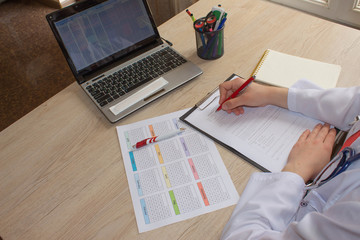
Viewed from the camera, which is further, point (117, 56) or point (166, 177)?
point (117, 56)

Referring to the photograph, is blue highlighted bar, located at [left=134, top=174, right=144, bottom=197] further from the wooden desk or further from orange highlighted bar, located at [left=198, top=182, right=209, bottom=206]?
orange highlighted bar, located at [left=198, top=182, right=209, bottom=206]

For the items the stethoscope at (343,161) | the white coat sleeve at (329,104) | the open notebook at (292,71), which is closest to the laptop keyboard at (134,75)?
the open notebook at (292,71)

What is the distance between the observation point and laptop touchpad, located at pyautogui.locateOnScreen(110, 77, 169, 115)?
88cm

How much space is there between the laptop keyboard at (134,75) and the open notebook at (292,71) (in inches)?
10.8

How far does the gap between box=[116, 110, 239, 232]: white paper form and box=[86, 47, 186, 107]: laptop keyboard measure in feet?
0.43

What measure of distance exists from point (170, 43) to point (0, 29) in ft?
8.53

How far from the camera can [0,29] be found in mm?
2910

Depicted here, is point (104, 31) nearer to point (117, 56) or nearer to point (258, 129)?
point (117, 56)

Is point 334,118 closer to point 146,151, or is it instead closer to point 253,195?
point 253,195

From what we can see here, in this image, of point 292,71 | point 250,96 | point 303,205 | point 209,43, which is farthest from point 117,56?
point 303,205

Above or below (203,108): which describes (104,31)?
above

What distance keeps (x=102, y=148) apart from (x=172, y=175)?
8.8 inches

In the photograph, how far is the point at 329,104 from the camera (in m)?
0.79

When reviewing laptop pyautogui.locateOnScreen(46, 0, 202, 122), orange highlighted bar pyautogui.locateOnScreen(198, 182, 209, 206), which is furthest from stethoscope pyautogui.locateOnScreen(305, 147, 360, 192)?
laptop pyautogui.locateOnScreen(46, 0, 202, 122)
